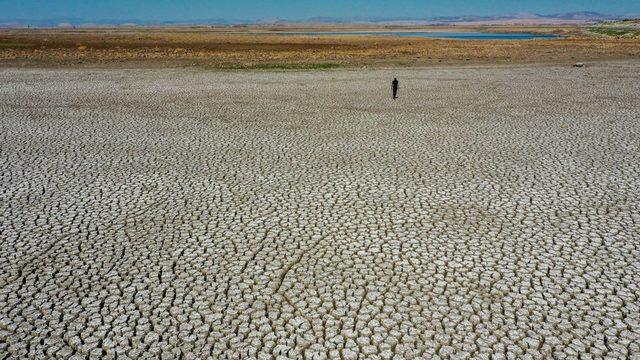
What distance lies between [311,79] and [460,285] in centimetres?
1942

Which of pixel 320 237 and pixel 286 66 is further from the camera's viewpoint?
pixel 286 66

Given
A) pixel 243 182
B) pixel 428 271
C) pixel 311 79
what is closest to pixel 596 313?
pixel 428 271

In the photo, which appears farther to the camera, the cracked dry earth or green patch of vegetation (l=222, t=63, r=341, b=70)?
green patch of vegetation (l=222, t=63, r=341, b=70)

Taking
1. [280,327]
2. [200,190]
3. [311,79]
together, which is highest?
[311,79]

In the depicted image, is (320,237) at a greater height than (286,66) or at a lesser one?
lesser

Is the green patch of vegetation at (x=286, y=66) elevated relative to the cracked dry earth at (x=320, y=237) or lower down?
elevated

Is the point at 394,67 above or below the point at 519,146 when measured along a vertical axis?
above

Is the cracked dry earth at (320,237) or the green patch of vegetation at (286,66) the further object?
the green patch of vegetation at (286,66)

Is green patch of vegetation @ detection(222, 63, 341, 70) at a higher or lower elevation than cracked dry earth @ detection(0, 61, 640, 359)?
higher

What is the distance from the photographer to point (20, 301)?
17.5 ft

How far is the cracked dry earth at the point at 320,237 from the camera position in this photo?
15.8 ft

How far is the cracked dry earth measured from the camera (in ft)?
15.8

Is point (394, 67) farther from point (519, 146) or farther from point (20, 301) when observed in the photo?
point (20, 301)

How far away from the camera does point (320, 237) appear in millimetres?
6883
